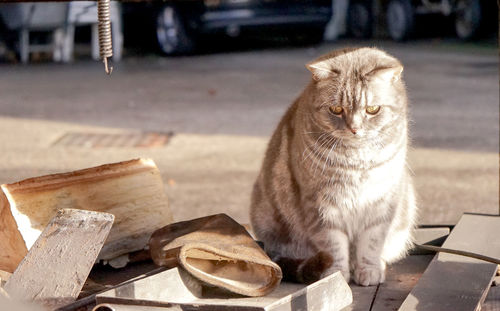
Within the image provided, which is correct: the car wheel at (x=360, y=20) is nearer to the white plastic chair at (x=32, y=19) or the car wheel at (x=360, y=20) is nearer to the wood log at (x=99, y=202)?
the white plastic chair at (x=32, y=19)

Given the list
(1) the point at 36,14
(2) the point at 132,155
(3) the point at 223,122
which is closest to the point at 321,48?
(1) the point at 36,14

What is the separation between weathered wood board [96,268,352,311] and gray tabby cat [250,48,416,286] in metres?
0.27

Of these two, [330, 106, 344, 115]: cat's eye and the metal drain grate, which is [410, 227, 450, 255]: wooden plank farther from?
the metal drain grate

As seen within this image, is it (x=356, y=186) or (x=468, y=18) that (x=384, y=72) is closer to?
(x=356, y=186)

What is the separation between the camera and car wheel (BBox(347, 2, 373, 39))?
499 inches

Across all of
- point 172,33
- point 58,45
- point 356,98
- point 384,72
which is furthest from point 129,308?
point 58,45

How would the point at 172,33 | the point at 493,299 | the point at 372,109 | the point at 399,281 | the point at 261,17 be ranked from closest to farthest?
the point at 493,299 → the point at 372,109 → the point at 399,281 → the point at 261,17 → the point at 172,33

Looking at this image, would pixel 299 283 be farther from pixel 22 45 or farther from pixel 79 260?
pixel 22 45

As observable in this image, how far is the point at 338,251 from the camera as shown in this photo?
270 cm

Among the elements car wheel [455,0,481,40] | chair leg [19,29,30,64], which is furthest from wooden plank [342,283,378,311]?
chair leg [19,29,30,64]

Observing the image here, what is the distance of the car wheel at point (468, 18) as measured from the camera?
37.7 feet

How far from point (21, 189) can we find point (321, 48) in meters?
9.37

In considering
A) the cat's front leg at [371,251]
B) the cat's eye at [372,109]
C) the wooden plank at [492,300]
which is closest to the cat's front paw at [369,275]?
the cat's front leg at [371,251]

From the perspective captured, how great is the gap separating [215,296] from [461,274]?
0.82 m
